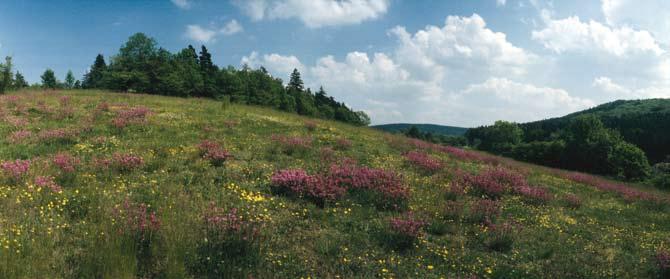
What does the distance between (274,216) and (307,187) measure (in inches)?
65.2

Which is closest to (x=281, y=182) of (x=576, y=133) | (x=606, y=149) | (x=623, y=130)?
(x=606, y=149)

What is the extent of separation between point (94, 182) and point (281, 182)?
4403mm

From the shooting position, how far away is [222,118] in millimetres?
19312

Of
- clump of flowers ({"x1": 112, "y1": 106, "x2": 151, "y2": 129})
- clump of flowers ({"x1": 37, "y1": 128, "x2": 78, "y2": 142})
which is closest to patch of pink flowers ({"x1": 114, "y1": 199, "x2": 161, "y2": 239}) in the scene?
clump of flowers ({"x1": 37, "y1": 128, "x2": 78, "y2": 142})

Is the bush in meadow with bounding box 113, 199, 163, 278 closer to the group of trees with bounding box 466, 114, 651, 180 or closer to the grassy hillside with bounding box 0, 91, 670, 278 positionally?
the grassy hillside with bounding box 0, 91, 670, 278

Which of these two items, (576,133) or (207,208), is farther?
(576,133)

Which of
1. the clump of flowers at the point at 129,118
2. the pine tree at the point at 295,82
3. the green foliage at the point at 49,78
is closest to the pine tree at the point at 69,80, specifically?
the green foliage at the point at 49,78

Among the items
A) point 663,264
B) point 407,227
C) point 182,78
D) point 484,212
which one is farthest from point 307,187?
point 182,78

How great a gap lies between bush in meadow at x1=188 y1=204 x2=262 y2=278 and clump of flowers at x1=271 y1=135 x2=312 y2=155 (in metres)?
7.18

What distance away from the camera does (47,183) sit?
746 centimetres

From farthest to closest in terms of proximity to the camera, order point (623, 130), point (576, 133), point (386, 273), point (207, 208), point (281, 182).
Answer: point (623, 130), point (576, 133), point (281, 182), point (207, 208), point (386, 273)

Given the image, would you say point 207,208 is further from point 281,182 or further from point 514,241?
point 514,241

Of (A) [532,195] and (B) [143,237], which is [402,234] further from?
(A) [532,195]

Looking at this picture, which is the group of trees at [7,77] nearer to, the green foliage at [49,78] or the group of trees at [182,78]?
the group of trees at [182,78]
